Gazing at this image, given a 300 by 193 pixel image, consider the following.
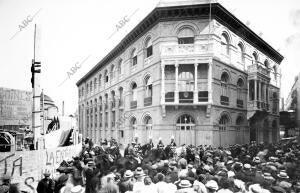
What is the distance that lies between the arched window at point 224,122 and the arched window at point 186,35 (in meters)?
6.47

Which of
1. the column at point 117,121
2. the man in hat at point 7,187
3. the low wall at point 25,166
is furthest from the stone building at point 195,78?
the man in hat at point 7,187

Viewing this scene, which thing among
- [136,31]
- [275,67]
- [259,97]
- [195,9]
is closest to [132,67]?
[136,31]

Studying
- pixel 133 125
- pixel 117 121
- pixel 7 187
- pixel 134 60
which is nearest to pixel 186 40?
pixel 134 60

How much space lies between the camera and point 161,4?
17734 millimetres

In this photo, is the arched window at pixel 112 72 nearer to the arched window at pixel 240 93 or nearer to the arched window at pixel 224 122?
the arched window at pixel 240 93

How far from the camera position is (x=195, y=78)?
17000 millimetres

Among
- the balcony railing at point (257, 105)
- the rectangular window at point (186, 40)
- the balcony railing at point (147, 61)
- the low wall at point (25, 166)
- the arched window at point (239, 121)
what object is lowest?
the low wall at point (25, 166)

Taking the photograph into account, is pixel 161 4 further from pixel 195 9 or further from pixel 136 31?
pixel 136 31

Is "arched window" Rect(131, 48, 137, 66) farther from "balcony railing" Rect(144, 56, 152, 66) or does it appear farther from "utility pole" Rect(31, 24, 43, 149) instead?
"utility pole" Rect(31, 24, 43, 149)

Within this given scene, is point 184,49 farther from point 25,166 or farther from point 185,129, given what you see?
point 25,166

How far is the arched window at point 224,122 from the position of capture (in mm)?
18250

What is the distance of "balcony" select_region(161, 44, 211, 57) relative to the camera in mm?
17250

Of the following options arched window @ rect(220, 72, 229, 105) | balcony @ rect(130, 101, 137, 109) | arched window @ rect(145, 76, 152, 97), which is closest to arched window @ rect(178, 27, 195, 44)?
arched window @ rect(220, 72, 229, 105)

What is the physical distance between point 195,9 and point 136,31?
6312 millimetres
